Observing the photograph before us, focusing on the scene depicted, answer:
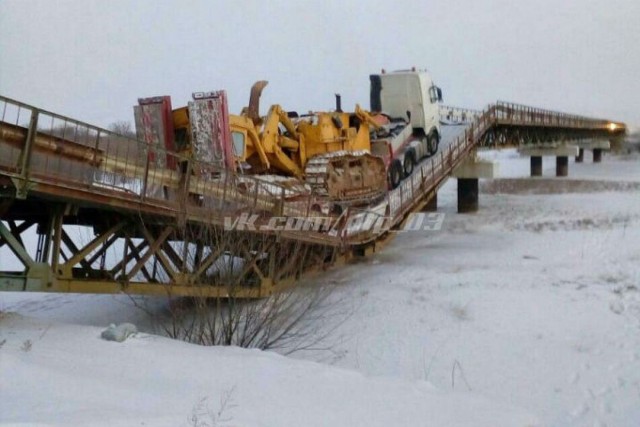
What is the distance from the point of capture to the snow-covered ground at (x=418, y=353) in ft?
20.9

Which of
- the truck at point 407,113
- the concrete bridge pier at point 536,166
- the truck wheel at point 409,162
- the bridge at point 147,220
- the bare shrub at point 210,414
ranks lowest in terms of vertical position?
the bare shrub at point 210,414

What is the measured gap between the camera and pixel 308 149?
776 inches

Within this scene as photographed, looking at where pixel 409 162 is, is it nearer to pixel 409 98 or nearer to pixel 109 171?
pixel 409 98

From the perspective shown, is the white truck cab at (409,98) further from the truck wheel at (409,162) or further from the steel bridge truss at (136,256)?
the steel bridge truss at (136,256)

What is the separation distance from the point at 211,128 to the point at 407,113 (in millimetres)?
10437

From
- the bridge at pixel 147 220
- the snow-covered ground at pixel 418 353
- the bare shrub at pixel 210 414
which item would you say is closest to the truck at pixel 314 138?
the bridge at pixel 147 220

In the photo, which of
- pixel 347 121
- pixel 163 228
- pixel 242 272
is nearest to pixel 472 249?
pixel 347 121

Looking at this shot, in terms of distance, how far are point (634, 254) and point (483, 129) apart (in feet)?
29.3

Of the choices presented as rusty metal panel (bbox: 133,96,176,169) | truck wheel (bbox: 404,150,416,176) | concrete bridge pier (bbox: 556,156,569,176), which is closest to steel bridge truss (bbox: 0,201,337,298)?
rusty metal panel (bbox: 133,96,176,169)

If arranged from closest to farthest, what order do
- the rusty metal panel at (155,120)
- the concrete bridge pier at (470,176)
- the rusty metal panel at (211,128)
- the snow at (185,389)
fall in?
the snow at (185,389), the rusty metal panel at (211,128), the rusty metal panel at (155,120), the concrete bridge pier at (470,176)

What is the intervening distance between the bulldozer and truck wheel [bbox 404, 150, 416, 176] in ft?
7.38

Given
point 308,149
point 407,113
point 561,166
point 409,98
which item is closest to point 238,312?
point 308,149

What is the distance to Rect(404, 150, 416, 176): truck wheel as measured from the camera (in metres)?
22.6

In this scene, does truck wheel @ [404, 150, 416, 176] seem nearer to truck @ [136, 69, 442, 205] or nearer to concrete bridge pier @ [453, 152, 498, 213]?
truck @ [136, 69, 442, 205]
